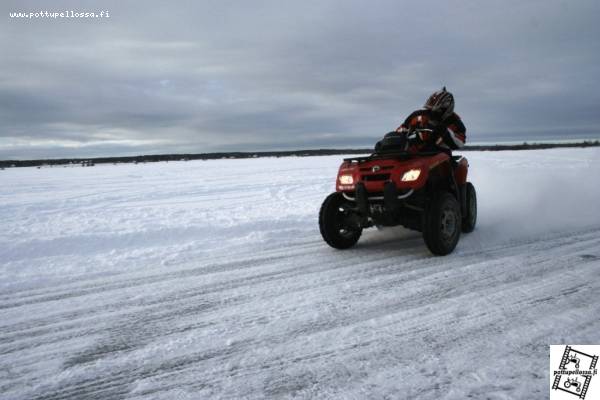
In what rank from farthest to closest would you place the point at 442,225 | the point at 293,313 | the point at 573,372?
the point at 442,225
the point at 293,313
the point at 573,372

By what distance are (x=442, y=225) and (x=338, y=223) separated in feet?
3.79

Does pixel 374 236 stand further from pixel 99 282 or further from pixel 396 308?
pixel 99 282

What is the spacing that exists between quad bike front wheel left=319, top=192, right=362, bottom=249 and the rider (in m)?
1.28

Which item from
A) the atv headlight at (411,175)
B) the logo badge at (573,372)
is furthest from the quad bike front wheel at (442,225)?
the logo badge at (573,372)

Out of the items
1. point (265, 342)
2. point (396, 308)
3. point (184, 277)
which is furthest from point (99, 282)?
point (396, 308)

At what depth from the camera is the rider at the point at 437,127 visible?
16.4ft

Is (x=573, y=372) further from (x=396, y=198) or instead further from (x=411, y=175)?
(x=411, y=175)

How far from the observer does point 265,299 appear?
3074 mm

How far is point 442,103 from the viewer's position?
5043 mm

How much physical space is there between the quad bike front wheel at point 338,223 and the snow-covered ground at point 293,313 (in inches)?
5.8

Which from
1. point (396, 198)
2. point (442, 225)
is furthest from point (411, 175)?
point (442, 225)

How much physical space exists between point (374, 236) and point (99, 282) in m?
3.32

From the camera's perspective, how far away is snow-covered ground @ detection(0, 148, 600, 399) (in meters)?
1.96

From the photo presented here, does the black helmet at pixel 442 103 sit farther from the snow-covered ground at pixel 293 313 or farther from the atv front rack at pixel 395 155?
the snow-covered ground at pixel 293 313
